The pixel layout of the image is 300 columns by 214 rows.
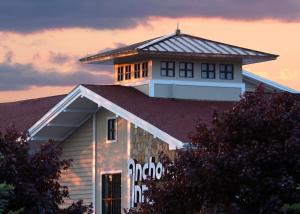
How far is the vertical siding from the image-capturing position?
32688mm

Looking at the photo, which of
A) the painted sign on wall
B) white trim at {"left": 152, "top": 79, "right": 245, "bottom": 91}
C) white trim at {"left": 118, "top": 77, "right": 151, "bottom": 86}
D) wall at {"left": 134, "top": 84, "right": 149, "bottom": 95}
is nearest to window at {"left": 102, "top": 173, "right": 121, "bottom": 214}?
the painted sign on wall

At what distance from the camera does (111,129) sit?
31.6 m

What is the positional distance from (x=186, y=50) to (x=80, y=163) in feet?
16.8

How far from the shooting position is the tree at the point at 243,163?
707 inches

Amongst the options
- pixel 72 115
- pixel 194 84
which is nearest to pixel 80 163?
pixel 72 115

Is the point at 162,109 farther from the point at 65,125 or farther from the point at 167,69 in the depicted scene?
the point at 65,125

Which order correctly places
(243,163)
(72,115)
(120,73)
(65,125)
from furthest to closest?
(120,73)
(65,125)
(72,115)
(243,163)

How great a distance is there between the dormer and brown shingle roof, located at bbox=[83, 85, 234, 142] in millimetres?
404

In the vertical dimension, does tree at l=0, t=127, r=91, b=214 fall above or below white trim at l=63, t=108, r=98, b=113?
below

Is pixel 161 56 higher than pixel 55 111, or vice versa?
pixel 161 56

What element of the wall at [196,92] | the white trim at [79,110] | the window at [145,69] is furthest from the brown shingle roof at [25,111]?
the wall at [196,92]

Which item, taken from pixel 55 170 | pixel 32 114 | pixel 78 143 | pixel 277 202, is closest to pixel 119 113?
pixel 78 143

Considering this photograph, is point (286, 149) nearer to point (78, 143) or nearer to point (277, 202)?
point (277, 202)

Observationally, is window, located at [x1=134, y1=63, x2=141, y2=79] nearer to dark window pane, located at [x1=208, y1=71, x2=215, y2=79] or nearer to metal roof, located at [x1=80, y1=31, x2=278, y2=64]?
metal roof, located at [x1=80, y1=31, x2=278, y2=64]
